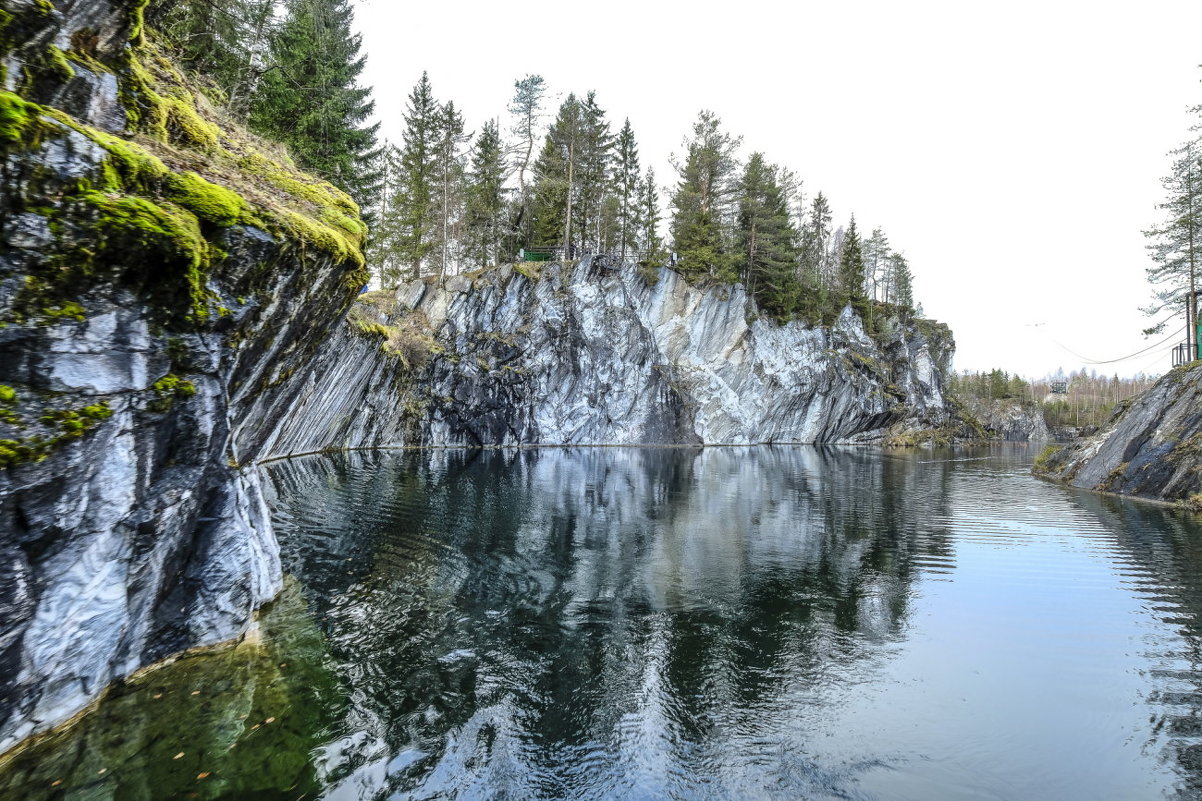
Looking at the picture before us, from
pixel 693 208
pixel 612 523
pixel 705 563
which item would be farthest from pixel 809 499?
pixel 693 208

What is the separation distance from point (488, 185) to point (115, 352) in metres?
45.3

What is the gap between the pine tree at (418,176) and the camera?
43.1 metres

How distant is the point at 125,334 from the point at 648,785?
6816mm

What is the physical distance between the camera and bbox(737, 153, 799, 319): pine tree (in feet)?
177

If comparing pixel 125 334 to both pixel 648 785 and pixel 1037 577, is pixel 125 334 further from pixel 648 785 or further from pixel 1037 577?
pixel 1037 577

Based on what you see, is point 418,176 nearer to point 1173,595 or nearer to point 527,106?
point 527,106

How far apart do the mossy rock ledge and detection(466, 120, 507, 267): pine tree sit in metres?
39.7

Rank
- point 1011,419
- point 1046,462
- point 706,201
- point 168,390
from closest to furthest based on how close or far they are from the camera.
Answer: point 168,390 → point 1046,462 → point 706,201 → point 1011,419

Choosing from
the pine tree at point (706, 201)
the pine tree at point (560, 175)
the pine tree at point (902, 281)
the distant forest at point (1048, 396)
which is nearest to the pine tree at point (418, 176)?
the pine tree at point (560, 175)

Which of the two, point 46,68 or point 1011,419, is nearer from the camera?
point 46,68

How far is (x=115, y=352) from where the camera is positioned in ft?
18.2

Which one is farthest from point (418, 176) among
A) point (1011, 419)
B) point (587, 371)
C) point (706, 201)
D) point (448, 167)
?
point (1011, 419)

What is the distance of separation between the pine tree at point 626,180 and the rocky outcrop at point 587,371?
25.2ft

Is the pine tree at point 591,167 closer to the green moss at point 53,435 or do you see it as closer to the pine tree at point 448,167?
the pine tree at point 448,167
